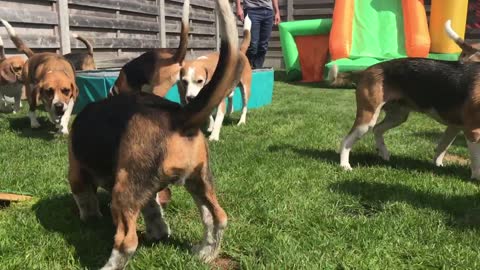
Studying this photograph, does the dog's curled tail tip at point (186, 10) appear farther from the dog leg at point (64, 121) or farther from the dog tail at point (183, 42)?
the dog leg at point (64, 121)

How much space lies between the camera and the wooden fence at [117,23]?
10.4m

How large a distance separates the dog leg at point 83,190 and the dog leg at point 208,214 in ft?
2.61

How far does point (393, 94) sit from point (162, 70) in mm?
3472

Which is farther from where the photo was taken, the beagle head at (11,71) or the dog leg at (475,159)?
the beagle head at (11,71)

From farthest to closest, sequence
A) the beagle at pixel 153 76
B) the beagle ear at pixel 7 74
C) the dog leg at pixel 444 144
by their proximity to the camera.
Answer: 1. the beagle ear at pixel 7 74
2. the beagle at pixel 153 76
3. the dog leg at pixel 444 144

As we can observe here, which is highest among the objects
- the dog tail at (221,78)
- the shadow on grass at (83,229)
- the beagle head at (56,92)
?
the dog tail at (221,78)

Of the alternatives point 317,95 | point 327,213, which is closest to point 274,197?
point 327,213

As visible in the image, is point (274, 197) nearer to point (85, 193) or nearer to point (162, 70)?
point (85, 193)

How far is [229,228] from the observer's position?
352 cm

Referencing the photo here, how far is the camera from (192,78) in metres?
6.89

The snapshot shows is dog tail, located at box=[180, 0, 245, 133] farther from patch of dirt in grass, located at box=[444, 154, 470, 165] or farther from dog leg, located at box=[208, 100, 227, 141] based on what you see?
dog leg, located at box=[208, 100, 227, 141]

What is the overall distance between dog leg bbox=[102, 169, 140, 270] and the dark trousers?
9.53 meters

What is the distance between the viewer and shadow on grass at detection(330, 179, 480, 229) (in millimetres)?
3758

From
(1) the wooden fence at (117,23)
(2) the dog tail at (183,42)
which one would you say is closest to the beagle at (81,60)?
(1) the wooden fence at (117,23)
